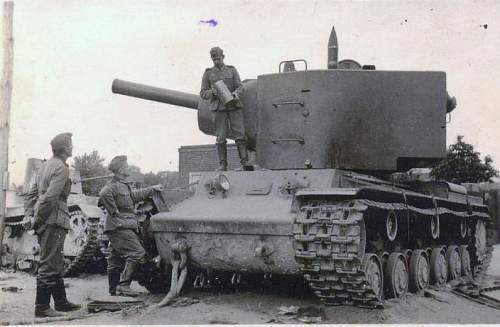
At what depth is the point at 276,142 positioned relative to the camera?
26.5ft

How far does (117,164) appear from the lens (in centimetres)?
754

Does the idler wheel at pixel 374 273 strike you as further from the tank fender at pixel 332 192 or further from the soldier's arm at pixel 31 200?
the soldier's arm at pixel 31 200

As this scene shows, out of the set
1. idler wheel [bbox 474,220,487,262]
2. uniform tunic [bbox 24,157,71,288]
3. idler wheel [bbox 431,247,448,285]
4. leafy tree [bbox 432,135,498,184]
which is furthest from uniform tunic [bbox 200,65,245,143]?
leafy tree [bbox 432,135,498,184]

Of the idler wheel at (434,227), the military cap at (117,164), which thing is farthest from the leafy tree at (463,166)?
the military cap at (117,164)

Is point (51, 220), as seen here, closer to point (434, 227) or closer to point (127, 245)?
point (127, 245)

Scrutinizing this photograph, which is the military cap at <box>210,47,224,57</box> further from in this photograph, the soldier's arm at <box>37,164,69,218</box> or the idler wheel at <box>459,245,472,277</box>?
the idler wheel at <box>459,245,472,277</box>

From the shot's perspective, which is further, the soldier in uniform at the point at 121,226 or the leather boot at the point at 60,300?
the soldier in uniform at the point at 121,226

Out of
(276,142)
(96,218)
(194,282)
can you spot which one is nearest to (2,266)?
(96,218)

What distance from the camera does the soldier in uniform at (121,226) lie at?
734 centimetres

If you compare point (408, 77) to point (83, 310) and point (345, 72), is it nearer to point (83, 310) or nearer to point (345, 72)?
point (345, 72)

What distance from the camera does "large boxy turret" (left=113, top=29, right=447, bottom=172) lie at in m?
7.82

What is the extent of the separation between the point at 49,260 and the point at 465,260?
279 inches

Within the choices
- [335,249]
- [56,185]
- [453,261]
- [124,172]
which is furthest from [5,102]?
[453,261]

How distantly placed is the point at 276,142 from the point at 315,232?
225 cm
